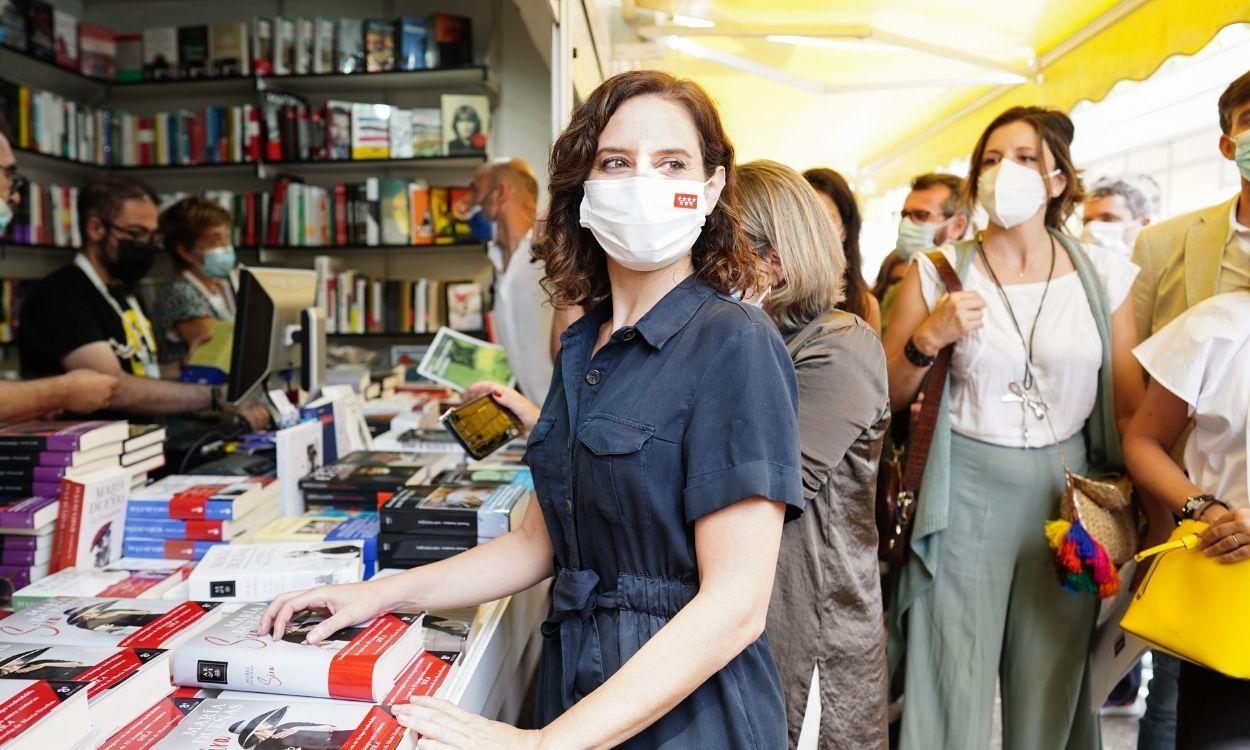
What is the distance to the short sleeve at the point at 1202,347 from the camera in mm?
1411

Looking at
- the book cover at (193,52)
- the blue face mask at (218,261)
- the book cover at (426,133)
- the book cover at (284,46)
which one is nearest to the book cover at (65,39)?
the book cover at (193,52)

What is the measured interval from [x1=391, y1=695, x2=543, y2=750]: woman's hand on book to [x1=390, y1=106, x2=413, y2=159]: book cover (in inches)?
160

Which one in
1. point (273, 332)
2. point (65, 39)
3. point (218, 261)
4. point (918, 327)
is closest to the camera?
point (918, 327)

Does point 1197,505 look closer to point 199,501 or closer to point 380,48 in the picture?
point 199,501

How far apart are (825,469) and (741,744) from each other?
1.73 feet

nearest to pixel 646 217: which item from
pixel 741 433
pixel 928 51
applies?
pixel 741 433

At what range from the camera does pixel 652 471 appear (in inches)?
36.9

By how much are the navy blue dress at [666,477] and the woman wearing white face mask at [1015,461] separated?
1.01 meters

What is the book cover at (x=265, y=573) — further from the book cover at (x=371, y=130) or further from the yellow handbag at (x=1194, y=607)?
the book cover at (x=371, y=130)

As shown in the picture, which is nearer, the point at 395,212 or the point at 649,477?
the point at 649,477

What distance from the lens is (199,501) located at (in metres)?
1.62

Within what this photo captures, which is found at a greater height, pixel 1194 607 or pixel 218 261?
pixel 218 261

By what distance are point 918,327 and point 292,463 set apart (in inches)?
62.0

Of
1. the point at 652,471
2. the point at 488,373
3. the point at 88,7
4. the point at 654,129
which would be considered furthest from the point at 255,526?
the point at 88,7
